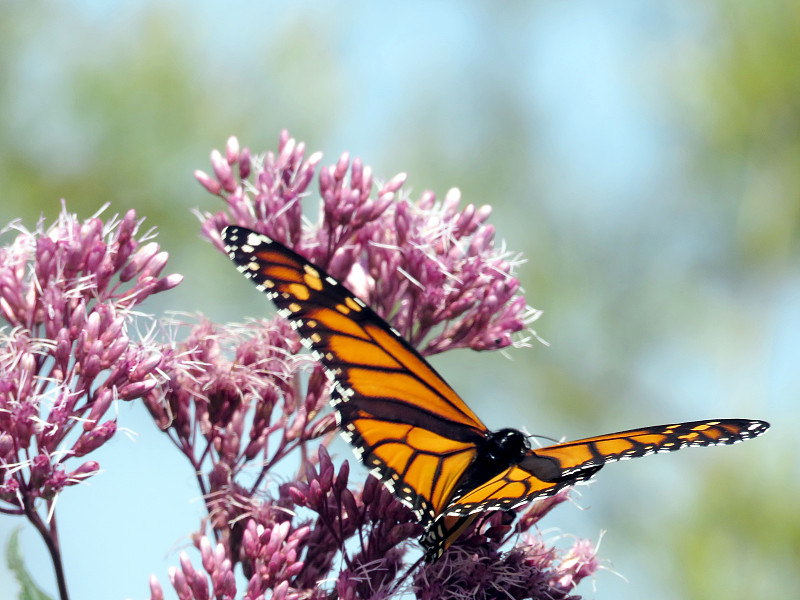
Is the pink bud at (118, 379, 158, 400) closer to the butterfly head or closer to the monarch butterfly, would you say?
the monarch butterfly

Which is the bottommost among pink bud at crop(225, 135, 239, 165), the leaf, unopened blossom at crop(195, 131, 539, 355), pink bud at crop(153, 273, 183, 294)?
the leaf

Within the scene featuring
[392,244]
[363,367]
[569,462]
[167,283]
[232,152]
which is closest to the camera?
[569,462]

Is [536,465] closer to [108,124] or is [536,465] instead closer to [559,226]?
[108,124]

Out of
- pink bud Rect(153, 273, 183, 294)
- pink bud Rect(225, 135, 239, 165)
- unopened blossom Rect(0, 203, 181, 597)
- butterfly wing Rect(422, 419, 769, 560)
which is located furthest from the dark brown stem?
pink bud Rect(225, 135, 239, 165)

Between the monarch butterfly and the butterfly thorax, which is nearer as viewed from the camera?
the monarch butterfly

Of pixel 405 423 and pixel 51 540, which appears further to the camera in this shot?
pixel 405 423

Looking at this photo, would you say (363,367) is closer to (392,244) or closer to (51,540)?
(392,244)

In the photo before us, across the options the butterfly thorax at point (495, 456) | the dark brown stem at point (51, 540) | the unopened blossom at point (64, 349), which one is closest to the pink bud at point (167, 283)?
the unopened blossom at point (64, 349)

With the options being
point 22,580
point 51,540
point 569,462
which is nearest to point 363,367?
point 569,462
